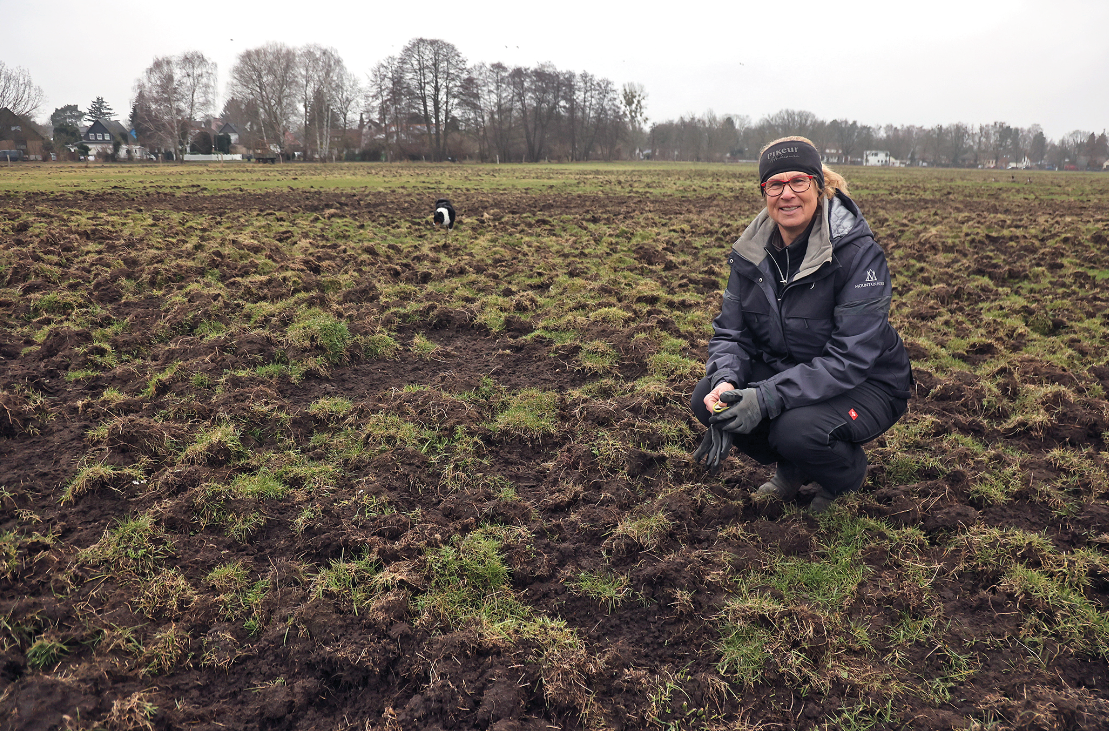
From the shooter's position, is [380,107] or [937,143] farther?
[937,143]

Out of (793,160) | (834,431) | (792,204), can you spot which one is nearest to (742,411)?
(834,431)

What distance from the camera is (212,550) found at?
347 centimetres

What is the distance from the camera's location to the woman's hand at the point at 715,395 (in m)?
3.61

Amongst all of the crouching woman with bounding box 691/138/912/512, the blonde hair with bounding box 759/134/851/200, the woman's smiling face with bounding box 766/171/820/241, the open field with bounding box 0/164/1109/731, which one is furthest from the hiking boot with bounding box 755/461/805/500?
the blonde hair with bounding box 759/134/851/200

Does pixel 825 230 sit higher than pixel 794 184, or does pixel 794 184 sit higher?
pixel 794 184

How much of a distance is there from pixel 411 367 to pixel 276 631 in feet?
11.7

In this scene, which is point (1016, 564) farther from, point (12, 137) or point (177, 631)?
point (12, 137)

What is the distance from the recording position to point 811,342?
370 centimetres

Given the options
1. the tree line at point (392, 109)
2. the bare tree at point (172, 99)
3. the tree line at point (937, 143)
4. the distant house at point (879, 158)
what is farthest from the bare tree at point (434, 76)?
the distant house at point (879, 158)

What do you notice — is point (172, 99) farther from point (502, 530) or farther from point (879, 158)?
point (879, 158)

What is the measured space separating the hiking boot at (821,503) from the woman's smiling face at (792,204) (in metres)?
1.68

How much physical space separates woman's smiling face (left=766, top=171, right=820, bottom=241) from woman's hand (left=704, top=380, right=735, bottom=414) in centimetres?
104

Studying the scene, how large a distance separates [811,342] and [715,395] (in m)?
0.69

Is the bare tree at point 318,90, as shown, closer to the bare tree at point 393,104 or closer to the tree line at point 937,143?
the bare tree at point 393,104
